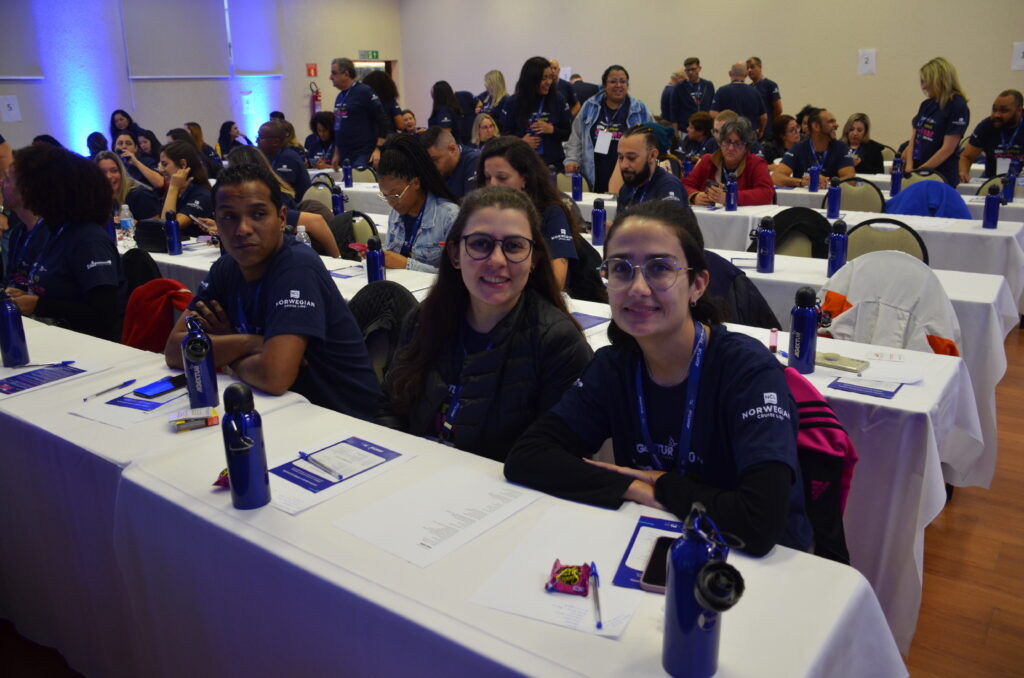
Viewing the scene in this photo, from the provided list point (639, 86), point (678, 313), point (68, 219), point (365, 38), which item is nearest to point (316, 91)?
point (365, 38)

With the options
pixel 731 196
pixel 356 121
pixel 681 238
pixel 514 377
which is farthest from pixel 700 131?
pixel 681 238

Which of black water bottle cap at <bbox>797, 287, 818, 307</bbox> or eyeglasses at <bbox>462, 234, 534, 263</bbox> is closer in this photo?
eyeglasses at <bbox>462, 234, 534, 263</bbox>

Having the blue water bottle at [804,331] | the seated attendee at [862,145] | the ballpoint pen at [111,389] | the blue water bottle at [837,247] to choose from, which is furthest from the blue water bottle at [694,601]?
the seated attendee at [862,145]

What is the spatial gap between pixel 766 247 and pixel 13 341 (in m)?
3.10

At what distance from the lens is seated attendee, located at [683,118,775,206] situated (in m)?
5.52

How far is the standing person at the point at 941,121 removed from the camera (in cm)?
668

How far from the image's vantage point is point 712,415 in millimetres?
1606

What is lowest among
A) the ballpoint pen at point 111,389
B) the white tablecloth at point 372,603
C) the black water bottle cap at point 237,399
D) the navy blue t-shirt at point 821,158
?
the white tablecloth at point 372,603

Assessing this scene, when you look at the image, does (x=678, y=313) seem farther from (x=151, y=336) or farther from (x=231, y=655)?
(x=151, y=336)

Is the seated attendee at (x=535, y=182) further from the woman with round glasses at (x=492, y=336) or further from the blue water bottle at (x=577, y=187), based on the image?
the blue water bottle at (x=577, y=187)

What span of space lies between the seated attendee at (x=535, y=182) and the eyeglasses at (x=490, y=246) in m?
1.38

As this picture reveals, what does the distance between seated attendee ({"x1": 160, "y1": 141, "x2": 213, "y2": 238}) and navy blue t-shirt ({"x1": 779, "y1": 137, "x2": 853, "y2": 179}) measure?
490 centimetres

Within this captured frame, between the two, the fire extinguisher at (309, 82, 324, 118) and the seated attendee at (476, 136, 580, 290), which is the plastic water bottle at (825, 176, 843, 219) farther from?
the fire extinguisher at (309, 82, 324, 118)

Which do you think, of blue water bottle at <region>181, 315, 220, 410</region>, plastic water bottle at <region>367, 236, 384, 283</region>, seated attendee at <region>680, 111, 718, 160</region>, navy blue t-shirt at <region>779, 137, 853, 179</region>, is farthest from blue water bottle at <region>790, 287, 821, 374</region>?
seated attendee at <region>680, 111, 718, 160</region>
